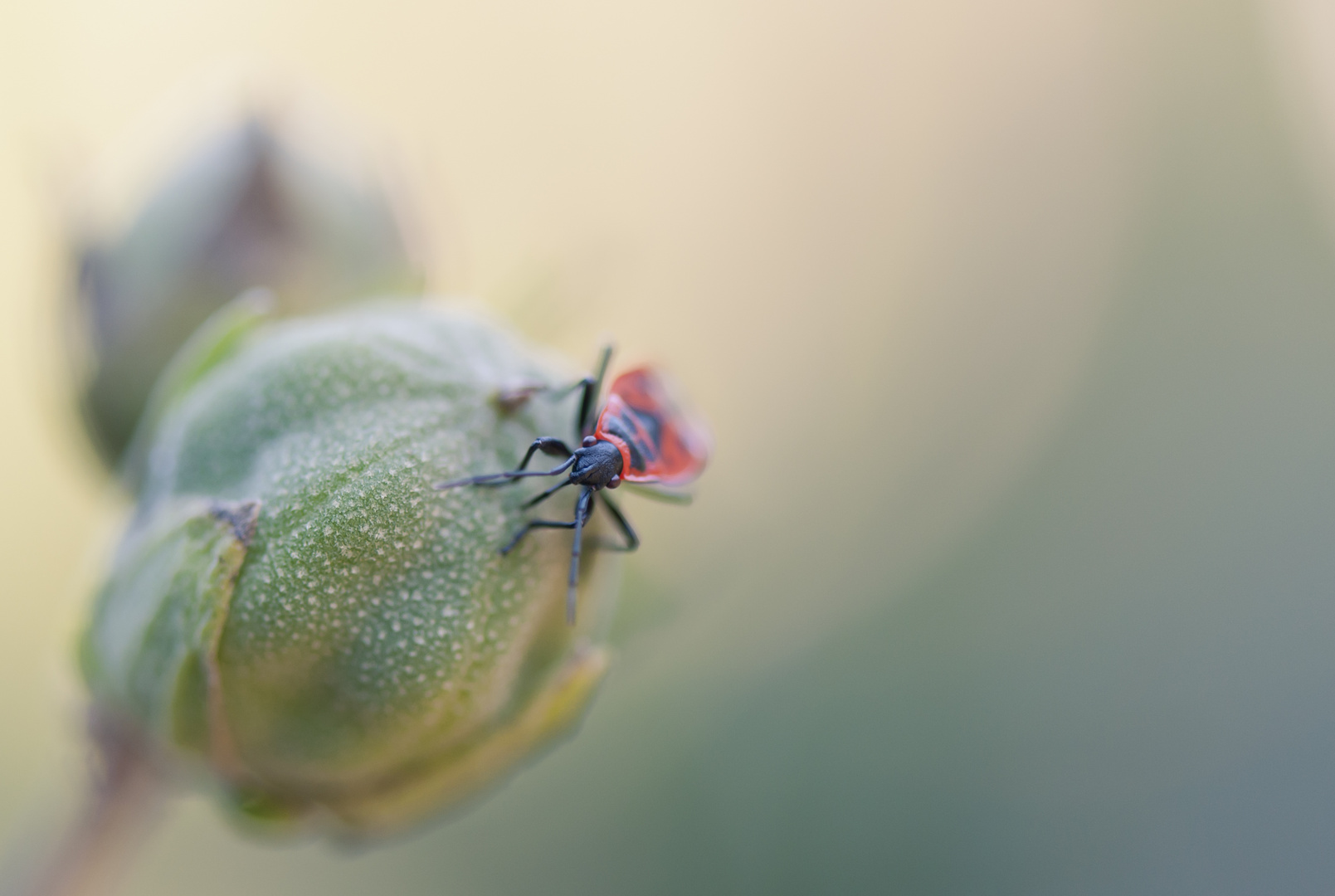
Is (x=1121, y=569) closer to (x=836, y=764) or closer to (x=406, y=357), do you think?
(x=836, y=764)

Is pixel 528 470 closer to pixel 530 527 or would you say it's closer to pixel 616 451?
pixel 530 527

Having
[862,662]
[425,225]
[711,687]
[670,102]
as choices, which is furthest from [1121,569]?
[425,225]

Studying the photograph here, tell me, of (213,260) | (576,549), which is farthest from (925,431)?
(576,549)

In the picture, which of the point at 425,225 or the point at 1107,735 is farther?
the point at 1107,735

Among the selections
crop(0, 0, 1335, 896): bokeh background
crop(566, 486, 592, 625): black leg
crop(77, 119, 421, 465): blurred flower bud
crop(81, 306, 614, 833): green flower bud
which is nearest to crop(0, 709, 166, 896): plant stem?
crop(81, 306, 614, 833): green flower bud

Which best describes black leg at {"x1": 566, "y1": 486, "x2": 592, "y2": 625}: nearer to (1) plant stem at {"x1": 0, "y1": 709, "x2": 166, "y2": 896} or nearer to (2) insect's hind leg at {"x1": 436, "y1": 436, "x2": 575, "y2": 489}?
(2) insect's hind leg at {"x1": 436, "y1": 436, "x2": 575, "y2": 489}
